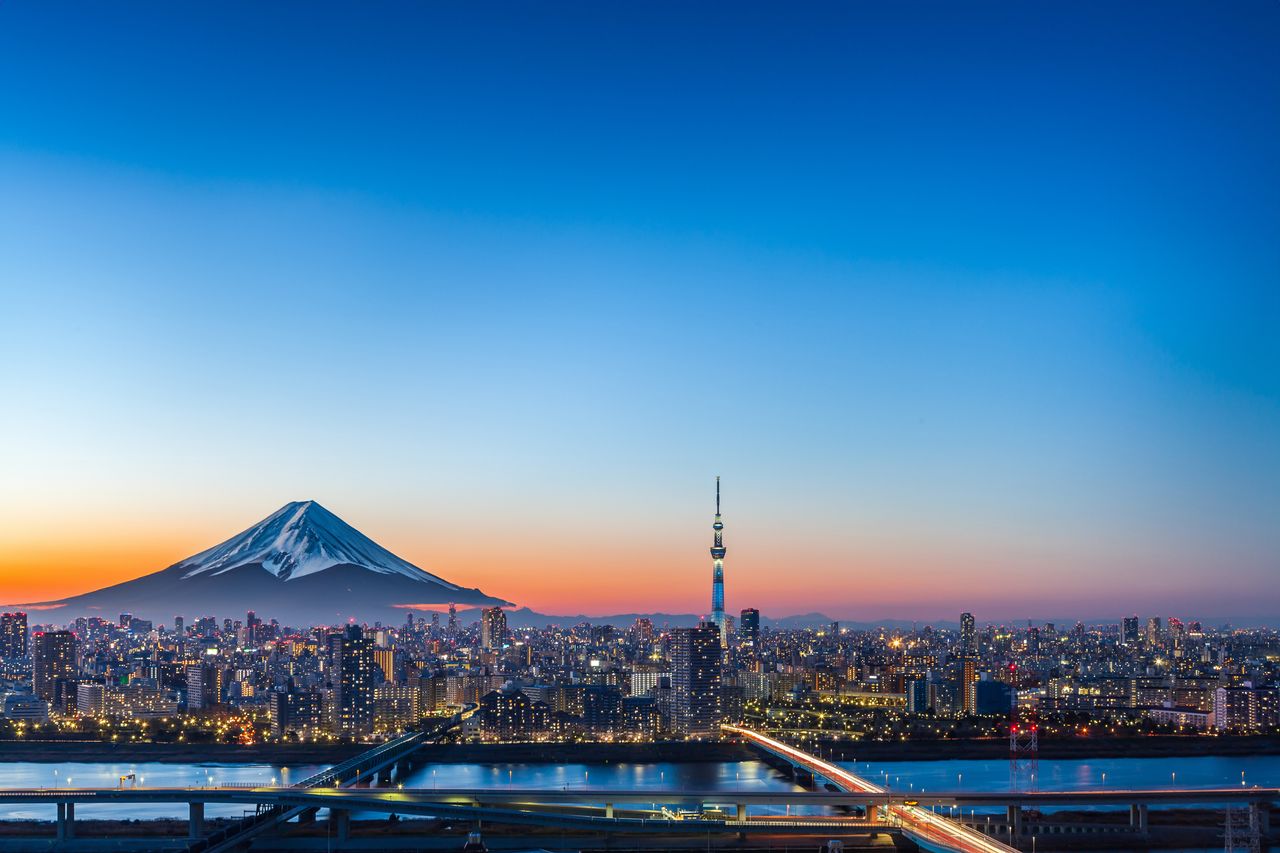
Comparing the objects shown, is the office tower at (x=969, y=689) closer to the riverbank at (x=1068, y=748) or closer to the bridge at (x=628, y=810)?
the riverbank at (x=1068, y=748)

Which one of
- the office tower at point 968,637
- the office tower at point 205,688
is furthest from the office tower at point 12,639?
the office tower at point 968,637

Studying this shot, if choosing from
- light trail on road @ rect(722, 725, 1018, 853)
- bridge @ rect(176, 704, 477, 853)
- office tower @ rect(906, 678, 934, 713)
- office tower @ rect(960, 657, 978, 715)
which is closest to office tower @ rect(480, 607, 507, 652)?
office tower @ rect(906, 678, 934, 713)

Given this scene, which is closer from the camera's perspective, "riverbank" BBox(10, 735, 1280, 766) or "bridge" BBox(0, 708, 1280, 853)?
"bridge" BBox(0, 708, 1280, 853)

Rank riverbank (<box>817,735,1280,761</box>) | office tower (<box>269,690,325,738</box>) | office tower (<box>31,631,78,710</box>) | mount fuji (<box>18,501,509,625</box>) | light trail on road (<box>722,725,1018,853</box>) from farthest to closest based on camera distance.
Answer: mount fuji (<box>18,501,509,625</box>), office tower (<box>31,631,78,710</box>), office tower (<box>269,690,325,738</box>), riverbank (<box>817,735,1280,761</box>), light trail on road (<box>722,725,1018,853</box>)

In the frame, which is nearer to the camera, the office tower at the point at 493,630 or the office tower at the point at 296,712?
the office tower at the point at 296,712

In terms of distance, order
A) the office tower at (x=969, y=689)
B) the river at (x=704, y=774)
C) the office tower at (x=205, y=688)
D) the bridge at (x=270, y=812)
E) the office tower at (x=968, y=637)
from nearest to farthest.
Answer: the bridge at (x=270, y=812), the river at (x=704, y=774), the office tower at (x=969, y=689), the office tower at (x=205, y=688), the office tower at (x=968, y=637)

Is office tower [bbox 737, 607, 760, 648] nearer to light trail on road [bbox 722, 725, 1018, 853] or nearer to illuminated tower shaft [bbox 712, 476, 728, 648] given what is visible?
illuminated tower shaft [bbox 712, 476, 728, 648]

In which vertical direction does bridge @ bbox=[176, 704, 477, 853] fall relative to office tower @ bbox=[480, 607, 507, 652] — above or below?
above

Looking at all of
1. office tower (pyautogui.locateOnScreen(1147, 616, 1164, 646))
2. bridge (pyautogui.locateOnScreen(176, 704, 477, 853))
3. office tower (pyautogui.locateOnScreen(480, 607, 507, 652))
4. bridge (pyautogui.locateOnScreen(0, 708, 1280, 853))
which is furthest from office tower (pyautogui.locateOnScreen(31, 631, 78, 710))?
office tower (pyautogui.locateOnScreen(1147, 616, 1164, 646))

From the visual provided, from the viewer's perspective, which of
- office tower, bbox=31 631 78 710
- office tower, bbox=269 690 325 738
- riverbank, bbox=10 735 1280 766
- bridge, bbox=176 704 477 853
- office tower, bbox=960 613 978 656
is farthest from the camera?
office tower, bbox=960 613 978 656
